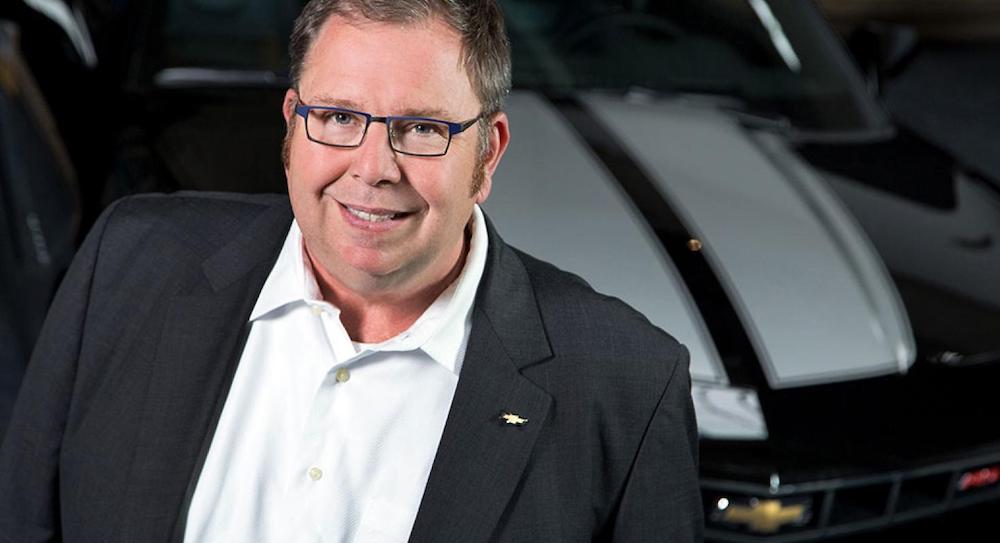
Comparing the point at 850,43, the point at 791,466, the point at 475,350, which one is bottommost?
the point at 791,466

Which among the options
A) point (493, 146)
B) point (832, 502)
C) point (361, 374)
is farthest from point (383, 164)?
point (832, 502)

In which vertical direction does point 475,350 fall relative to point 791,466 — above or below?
above

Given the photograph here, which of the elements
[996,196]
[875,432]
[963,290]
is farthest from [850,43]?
[875,432]

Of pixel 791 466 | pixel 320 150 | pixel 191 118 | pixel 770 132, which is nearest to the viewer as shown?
pixel 320 150

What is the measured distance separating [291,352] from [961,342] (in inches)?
47.5

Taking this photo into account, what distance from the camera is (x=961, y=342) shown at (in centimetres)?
234

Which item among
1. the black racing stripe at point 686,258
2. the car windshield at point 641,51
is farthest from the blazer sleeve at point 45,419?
the car windshield at point 641,51

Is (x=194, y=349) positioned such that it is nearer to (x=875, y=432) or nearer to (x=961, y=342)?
(x=875, y=432)

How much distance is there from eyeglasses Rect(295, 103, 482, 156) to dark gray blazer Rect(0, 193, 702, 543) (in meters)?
0.22

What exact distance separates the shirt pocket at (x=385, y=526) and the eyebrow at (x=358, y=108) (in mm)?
427

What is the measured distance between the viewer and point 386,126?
4.74 feet

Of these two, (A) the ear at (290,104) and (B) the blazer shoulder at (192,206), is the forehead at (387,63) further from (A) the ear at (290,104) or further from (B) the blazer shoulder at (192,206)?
(B) the blazer shoulder at (192,206)

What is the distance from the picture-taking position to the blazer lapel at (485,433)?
154 cm

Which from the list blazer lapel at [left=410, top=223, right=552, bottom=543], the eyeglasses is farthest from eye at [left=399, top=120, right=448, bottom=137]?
blazer lapel at [left=410, top=223, right=552, bottom=543]
